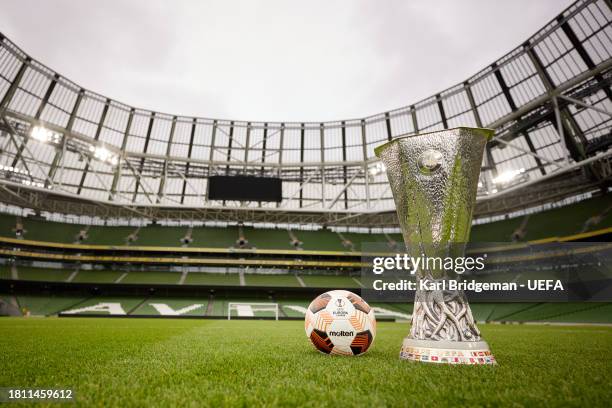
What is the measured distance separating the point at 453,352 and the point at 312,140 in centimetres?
3094

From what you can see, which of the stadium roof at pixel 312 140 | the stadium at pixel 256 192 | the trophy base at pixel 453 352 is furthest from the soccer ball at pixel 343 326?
the stadium roof at pixel 312 140

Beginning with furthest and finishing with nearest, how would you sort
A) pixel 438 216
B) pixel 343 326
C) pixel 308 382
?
pixel 343 326 → pixel 438 216 → pixel 308 382

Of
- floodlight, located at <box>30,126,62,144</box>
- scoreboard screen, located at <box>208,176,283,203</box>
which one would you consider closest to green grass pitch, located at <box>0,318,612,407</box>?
scoreboard screen, located at <box>208,176,283,203</box>

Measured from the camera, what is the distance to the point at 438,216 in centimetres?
375

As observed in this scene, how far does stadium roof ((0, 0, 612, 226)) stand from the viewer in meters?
21.8

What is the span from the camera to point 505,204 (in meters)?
31.3

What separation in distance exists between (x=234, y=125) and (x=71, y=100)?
41.9 feet

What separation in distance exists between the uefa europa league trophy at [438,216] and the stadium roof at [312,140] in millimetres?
17762

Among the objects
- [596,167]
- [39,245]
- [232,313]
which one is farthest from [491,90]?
[39,245]

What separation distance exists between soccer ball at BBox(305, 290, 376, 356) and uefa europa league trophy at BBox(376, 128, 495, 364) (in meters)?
0.57

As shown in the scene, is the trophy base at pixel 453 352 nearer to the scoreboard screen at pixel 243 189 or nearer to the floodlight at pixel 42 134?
the scoreboard screen at pixel 243 189

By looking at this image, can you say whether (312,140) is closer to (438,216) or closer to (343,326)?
(343,326)

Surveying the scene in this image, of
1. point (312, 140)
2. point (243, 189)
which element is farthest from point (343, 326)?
point (312, 140)

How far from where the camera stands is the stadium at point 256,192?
22.1 meters
